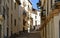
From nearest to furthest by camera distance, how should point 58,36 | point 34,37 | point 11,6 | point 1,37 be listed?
point 58,36
point 1,37
point 34,37
point 11,6

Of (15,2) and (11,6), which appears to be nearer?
(11,6)

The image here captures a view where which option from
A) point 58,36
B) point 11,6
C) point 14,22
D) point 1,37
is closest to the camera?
point 58,36

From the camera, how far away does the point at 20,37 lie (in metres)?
42.8

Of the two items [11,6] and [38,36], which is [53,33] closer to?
[38,36]

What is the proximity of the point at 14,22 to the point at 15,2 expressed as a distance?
3605 millimetres

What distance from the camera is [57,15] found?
24.7 meters

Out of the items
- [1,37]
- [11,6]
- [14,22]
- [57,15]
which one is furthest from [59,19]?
[14,22]

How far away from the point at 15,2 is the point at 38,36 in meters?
10.8

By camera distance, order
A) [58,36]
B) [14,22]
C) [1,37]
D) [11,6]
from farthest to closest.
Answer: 1. [14,22]
2. [11,6]
3. [1,37]
4. [58,36]

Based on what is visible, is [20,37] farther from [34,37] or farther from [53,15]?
[53,15]

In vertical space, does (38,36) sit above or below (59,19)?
below

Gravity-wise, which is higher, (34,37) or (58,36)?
(58,36)

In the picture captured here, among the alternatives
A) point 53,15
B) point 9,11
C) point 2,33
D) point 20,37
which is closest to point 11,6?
point 9,11

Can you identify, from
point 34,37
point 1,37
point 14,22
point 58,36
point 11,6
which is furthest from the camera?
point 14,22
